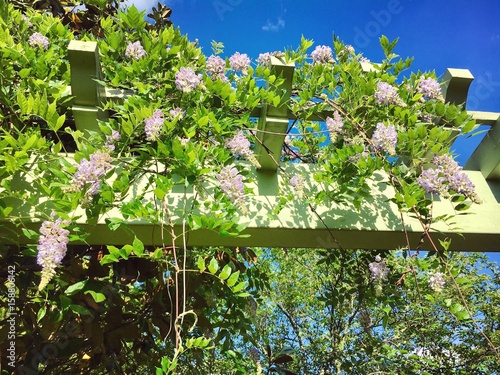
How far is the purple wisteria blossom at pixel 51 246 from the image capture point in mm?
972

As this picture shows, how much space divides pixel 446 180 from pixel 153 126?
0.87 metres

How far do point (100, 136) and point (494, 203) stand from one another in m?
1.32

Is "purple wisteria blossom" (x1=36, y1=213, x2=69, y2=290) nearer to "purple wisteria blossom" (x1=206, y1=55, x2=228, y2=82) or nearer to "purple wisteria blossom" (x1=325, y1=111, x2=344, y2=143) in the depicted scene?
"purple wisteria blossom" (x1=206, y1=55, x2=228, y2=82)

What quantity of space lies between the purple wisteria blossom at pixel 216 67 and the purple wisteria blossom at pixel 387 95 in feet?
1.65

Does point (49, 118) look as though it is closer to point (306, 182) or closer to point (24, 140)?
point (24, 140)

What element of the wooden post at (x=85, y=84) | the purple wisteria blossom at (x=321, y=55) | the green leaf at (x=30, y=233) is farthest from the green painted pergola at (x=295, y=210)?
the purple wisteria blossom at (x=321, y=55)

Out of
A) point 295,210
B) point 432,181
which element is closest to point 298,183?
point 295,210

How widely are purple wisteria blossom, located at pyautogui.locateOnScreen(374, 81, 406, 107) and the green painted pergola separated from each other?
19 cm

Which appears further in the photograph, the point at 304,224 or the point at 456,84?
the point at 456,84

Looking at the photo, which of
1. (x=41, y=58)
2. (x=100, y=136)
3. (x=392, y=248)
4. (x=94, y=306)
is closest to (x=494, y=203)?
(x=392, y=248)

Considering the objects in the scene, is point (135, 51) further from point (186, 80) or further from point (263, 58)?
point (263, 58)

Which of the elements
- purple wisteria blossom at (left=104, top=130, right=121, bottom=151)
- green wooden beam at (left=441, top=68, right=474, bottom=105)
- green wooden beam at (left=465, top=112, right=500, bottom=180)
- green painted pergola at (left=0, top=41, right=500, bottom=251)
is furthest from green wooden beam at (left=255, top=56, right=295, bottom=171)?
green wooden beam at (left=465, top=112, right=500, bottom=180)

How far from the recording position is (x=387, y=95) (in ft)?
4.67

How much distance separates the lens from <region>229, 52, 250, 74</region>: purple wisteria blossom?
1.48 m
